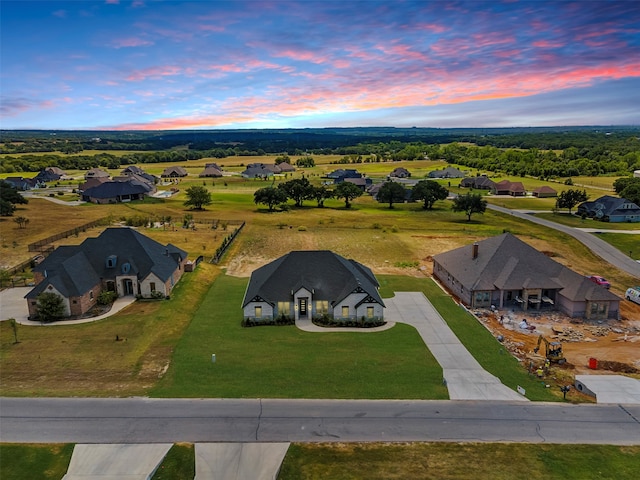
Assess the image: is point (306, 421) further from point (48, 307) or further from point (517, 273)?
point (517, 273)

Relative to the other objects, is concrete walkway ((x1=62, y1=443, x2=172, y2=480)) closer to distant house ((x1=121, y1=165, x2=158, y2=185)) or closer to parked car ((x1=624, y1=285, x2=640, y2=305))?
parked car ((x1=624, y1=285, x2=640, y2=305))

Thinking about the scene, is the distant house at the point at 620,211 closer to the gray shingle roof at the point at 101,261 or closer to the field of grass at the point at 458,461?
the field of grass at the point at 458,461

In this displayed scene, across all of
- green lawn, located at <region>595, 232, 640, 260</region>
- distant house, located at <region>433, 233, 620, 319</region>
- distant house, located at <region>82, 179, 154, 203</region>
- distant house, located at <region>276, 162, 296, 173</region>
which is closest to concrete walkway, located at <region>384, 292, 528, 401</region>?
distant house, located at <region>433, 233, 620, 319</region>

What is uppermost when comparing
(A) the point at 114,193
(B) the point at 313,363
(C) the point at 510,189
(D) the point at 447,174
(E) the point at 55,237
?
(D) the point at 447,174

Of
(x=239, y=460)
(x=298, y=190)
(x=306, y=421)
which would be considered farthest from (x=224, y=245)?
(x=239, y=460)

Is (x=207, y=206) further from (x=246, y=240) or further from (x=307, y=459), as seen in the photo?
(x=307, y=459)

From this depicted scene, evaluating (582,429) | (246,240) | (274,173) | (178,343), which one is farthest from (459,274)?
(274,173)
